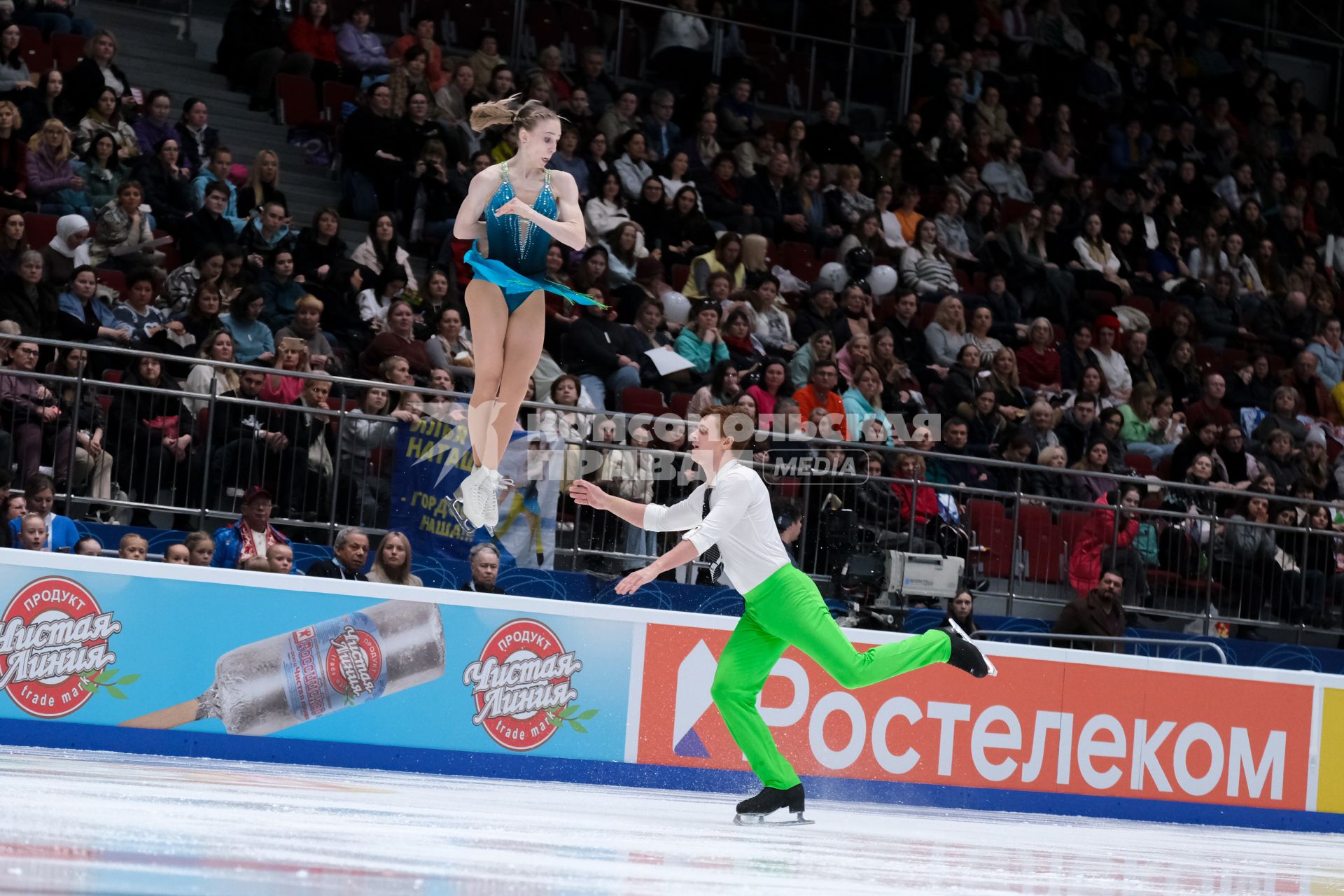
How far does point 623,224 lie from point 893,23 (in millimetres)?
6529

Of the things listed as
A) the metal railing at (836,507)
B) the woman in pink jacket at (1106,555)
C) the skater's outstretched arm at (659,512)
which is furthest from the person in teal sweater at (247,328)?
the woman in pink jacket at (1106,555)

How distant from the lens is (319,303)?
11.5 m

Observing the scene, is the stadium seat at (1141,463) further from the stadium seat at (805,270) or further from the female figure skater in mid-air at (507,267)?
the female figure skater in mid-air at (507,267)

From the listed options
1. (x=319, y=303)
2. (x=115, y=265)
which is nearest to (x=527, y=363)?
(x=319, y=303)

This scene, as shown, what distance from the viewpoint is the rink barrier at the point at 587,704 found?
28.1 ft

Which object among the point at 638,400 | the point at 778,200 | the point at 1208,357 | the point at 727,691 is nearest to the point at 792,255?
the point at 778,200

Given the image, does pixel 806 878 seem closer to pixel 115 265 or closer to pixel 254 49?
pixel 115 265

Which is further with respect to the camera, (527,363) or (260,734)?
(260,734)

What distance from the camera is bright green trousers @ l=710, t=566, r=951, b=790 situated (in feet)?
23.1

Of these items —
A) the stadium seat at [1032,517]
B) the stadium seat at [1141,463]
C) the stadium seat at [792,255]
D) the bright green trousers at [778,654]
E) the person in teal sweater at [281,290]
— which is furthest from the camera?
the stadium seat at [792,255]

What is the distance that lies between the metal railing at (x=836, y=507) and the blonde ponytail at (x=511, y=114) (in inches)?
157

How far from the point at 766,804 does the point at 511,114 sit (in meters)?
3.14

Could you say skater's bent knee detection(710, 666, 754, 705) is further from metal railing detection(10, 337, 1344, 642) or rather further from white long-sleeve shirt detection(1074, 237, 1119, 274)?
white long-sleeve shirt detection(1074, 237, 1119, 274)

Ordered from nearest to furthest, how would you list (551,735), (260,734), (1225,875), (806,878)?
(806,878)
(1225,875)
(260,734)
(551,735)
